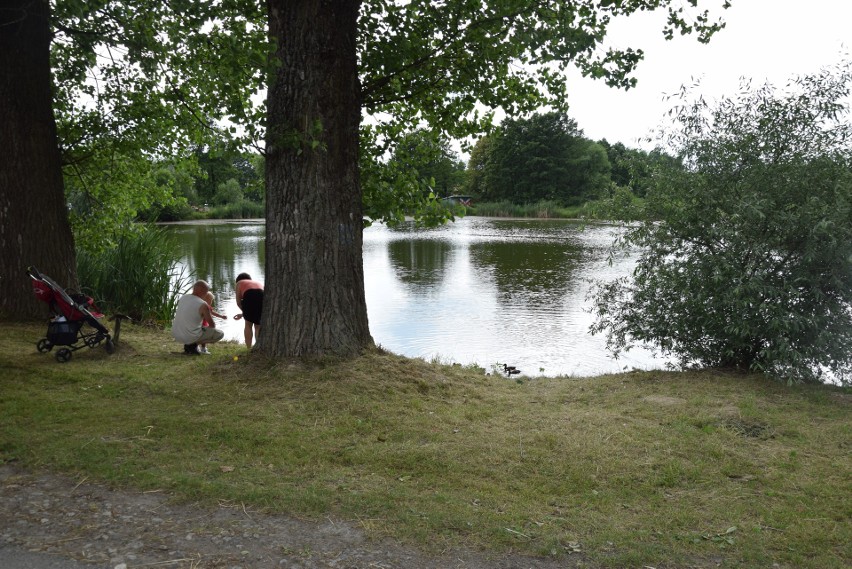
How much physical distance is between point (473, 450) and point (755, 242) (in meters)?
4.19

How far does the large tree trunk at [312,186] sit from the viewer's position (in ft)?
21.4

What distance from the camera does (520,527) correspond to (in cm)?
397

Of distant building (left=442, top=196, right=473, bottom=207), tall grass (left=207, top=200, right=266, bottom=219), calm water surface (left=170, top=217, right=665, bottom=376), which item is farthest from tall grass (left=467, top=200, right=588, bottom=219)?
calm water surface (left=170, top=217, right=665, bottom=376)

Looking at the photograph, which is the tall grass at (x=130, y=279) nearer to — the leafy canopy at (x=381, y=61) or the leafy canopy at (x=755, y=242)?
the leafy canopy at (x=381, y=61)

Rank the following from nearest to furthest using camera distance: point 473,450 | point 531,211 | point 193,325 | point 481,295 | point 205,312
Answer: point 473,450, point 193,325, point 205,312, point 481,295, point 531,211

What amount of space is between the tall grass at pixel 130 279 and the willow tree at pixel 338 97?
6.56 m

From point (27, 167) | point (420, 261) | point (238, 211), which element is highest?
point (27, 167)

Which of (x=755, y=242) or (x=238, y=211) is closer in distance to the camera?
(x=755, y=242)

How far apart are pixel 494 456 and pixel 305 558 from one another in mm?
1834

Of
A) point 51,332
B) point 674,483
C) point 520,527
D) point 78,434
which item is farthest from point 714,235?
point 51,332

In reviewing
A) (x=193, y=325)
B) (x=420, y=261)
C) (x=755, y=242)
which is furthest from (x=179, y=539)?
(x=420, y=261)

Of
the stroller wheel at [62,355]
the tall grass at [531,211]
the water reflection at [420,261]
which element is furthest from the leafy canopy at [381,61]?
the tall grass at [531,211]

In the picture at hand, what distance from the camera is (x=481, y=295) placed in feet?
57.6

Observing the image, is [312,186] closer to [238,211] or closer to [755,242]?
[755,242]
